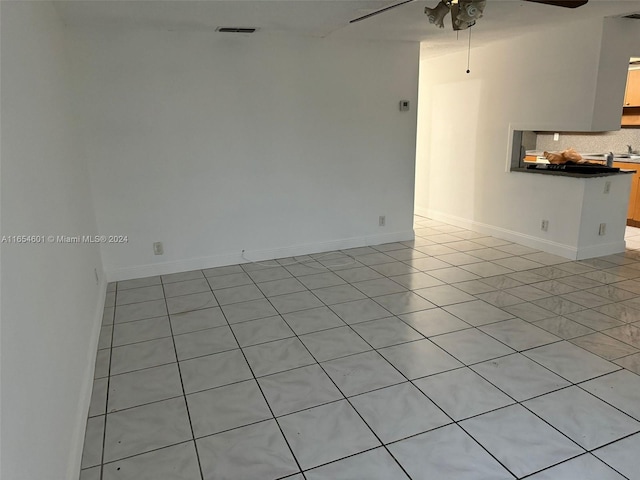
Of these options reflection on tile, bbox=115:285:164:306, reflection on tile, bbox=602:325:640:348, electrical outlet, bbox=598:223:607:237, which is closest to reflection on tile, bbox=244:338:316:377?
reflection on tile, bbox=115:285:164:306

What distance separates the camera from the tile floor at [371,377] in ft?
6.07

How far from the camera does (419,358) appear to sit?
2.61 m

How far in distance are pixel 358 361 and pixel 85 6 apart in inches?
114

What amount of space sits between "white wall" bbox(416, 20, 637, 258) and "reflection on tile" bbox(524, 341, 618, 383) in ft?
6.62

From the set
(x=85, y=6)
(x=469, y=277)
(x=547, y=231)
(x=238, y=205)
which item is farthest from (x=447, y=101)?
(x=85, y=6)

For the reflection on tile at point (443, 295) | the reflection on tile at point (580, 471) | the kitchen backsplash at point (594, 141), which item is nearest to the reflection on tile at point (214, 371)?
the reflection on tile at point (580, 471)

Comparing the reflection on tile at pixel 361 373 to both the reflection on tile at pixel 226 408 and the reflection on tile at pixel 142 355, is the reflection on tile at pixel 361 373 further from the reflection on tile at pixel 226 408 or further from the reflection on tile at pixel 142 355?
the reflection on tile at pixel 142 355

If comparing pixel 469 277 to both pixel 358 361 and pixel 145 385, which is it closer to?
pixel 358 361

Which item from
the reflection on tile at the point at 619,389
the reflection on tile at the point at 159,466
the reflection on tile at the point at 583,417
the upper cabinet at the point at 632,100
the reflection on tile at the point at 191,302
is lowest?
the reflection on tile at the point at 159,466

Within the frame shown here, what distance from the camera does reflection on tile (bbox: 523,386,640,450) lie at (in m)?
1.95

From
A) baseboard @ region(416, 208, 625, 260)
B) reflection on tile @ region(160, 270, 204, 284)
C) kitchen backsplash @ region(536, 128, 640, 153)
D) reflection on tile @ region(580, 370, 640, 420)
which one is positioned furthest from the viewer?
kitchen backsplash @ region(536, 128, 640, 153)

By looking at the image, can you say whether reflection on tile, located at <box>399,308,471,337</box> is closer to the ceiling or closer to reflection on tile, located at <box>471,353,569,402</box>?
reflection on tile, located at <box>471,353,569,402</box>

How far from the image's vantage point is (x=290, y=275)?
161 inches

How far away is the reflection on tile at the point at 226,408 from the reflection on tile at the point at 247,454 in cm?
5
